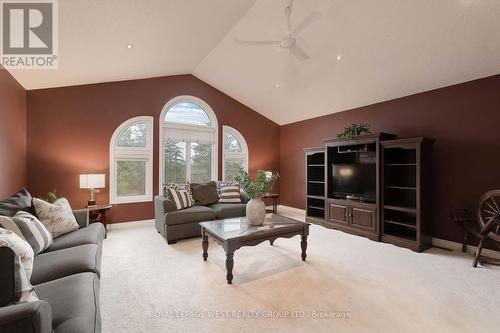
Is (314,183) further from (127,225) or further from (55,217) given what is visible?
(55,217)

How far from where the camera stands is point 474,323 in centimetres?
190

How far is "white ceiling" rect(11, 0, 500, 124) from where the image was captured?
269 cm

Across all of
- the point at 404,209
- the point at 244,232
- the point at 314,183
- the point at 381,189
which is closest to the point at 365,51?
the point at 381,189

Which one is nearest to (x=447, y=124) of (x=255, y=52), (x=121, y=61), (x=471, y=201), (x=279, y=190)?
(x=471, y=201)

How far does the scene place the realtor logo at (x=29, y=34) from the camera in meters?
2.30

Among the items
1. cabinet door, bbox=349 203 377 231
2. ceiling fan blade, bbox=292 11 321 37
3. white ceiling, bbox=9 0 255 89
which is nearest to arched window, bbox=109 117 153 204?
white ceiling, bbox=9 0 255 89

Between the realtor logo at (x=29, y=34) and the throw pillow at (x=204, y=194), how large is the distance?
2867mm

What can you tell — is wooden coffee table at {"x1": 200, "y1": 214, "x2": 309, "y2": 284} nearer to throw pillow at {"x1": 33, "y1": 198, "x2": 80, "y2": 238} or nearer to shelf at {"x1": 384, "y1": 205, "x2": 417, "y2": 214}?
throw pillow at {"x1": 33, "y1": 198, "x2": 80, "y2": 238}

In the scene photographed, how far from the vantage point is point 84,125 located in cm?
445

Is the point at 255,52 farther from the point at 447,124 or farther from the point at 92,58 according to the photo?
the point at 447,124

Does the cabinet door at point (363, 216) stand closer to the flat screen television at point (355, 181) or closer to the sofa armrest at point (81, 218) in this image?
the flat screen television at point (355, 181)

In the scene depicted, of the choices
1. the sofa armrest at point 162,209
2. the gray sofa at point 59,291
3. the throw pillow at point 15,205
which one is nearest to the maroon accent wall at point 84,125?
the sofa armrest at point 162,209

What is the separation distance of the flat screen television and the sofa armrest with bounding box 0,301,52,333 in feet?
14.4

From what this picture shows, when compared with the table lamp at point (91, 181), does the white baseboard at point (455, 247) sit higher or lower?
lower
